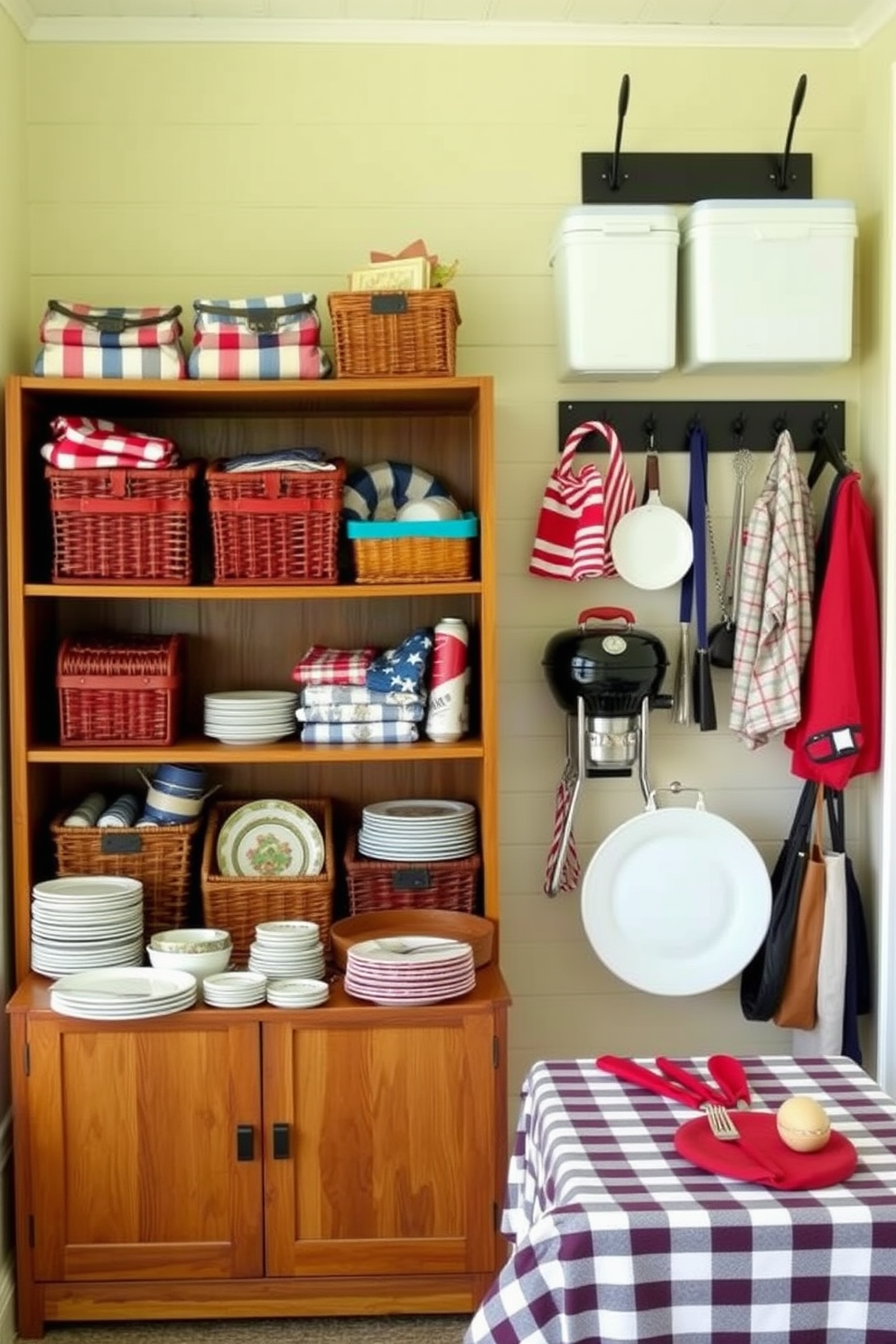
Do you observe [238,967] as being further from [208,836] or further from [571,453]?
[571,453]

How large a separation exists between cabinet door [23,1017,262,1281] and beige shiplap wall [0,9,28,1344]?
204 millimetres

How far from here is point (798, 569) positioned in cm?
321

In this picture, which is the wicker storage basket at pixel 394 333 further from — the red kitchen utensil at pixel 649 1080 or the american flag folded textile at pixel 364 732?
the red kitchen utensil at pixel 649 1080

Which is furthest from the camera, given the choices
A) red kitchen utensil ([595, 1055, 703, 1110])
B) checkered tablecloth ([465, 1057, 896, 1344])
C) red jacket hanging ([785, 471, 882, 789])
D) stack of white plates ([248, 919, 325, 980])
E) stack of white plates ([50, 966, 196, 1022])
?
red jacket hanging ([785, 471, 882, 789])

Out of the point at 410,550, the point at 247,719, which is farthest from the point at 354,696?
the point at 410,550

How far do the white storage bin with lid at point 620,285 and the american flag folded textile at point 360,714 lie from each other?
0.81 meters

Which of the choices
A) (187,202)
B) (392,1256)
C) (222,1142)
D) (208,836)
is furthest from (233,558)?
(392,1256)

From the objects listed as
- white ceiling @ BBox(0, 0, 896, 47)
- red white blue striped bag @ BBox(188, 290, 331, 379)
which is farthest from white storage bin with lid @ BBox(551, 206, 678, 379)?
red white blue striped bag @ BBox(188, 290, 331, 379)

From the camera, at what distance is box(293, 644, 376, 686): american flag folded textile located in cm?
318

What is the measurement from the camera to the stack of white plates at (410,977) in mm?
2869

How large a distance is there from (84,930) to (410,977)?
652 mm

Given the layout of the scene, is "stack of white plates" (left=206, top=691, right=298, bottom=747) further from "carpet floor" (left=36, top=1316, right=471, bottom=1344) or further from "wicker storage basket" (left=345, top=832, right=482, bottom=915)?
"carpet floor" (left=36, top=1316, right=471, bottom=1344)

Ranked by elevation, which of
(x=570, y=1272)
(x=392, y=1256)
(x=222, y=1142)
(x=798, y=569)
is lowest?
(x=392, y=1256)

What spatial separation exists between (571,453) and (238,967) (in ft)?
4.31
